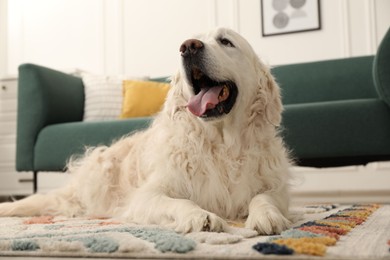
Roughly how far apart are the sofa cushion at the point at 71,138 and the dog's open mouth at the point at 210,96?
3.83 ft

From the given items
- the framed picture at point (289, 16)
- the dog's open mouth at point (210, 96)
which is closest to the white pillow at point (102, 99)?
the framed picture at point (289, 16)

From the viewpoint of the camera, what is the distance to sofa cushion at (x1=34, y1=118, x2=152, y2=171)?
2.87 meters

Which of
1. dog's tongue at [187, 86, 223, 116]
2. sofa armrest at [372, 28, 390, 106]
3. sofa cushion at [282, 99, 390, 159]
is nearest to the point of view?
dog's tongue at [187, 86, 223, 116]

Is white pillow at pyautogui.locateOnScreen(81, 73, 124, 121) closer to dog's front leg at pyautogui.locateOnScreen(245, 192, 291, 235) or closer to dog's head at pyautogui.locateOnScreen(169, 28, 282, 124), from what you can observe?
dog's head at pyautogui.locateOnScreen(169, 28, 282, 124)

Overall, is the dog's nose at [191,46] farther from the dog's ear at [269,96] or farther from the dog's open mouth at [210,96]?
the dog's ear at [269,96]

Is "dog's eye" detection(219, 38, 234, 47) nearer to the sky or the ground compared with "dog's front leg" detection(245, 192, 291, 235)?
nearer to the sky

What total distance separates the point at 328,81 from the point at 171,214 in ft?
7.67

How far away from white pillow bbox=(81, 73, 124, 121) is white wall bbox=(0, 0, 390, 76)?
1274 mm

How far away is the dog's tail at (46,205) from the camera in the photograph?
2.03 metres

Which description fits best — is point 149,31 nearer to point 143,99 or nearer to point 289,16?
point 289,16

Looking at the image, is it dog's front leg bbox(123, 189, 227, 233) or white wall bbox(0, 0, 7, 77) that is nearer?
dog's front leg bbox(123, 189, 227, 233)

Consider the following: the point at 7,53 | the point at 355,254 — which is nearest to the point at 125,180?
the point at 355,254

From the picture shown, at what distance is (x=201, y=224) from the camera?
124cm

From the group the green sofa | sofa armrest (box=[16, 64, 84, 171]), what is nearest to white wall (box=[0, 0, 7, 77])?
the green sofa
